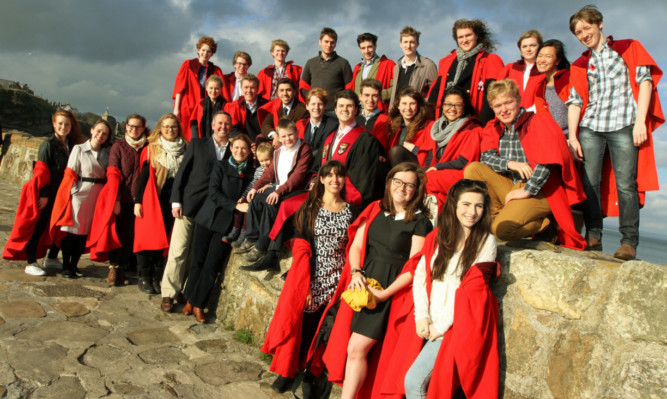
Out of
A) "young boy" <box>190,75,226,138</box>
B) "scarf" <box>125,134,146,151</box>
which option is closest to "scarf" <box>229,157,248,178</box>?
"scarf" <box>125,134,146,151</box>

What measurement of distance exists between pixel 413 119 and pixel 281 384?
2.82m

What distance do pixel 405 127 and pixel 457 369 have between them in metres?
2.89

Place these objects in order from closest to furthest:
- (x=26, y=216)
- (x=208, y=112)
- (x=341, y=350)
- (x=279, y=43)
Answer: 1. (x=341, y=350)
2. (x=26, y=216)
3. (x=208, y=112)
4. (x=279, y=43)

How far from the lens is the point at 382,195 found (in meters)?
4.43

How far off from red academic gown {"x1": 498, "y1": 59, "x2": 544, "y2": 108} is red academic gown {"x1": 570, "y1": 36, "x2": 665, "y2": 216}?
64 cm

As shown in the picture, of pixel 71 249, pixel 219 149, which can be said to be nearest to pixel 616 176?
pixel 219 149

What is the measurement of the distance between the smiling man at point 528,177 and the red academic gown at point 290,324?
146cm

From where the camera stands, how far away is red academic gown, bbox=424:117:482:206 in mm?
3990

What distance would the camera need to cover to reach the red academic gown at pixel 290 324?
11.4 feet

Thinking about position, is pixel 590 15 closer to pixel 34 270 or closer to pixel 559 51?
pixel 559 51

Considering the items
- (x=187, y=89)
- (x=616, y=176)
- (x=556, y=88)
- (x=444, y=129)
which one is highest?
(x=187, y=89)

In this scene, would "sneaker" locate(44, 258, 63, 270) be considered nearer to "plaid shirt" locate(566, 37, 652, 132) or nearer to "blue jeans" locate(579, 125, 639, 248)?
"blue jeans" locate(579, 125, 639, 248)

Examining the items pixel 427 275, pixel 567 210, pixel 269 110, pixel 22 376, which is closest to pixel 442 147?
pixel 567 210

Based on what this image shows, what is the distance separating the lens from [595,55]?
3.88 metres
